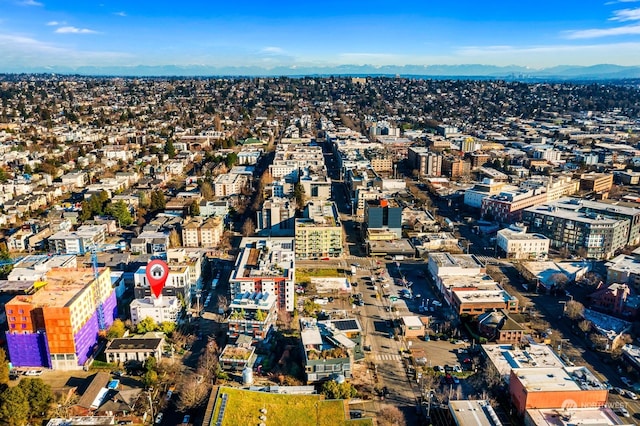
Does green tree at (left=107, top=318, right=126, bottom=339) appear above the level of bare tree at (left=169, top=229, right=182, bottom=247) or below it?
below

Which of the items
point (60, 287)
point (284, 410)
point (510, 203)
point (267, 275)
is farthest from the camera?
point (510, 203)

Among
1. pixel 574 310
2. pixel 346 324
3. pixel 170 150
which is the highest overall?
pixel 170 150

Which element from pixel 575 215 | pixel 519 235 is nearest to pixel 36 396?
→ pixel 519 235

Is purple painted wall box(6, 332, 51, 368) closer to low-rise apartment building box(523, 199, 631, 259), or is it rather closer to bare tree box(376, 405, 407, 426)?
Answer: bare tree box(376, 405, 407, 426)

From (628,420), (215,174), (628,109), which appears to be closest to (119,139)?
(215,174)

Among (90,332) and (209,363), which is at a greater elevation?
(90,332)

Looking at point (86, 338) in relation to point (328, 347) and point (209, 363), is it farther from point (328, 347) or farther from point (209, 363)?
point (328, 347)

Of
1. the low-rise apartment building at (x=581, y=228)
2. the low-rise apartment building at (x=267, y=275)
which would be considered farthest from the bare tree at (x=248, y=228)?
the low-rise apartment building at (x=581, y=228)

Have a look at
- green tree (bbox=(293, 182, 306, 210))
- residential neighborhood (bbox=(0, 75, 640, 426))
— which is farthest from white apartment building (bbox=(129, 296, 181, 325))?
green tree (bbox=(293, 182, 306, 210))
